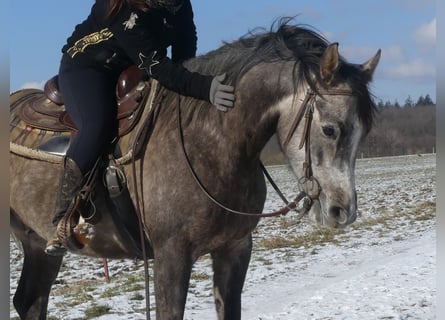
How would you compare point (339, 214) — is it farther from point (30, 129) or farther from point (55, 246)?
point (30, 129)

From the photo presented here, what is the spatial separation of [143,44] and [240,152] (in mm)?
805

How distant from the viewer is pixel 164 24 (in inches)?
132

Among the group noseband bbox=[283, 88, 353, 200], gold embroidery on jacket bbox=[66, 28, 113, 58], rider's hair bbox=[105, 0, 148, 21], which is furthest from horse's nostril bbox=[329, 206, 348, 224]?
gold embroidery on jacket bbox=[66, 28, 113, 58]

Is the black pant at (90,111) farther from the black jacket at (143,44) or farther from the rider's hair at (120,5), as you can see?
the rider's hair at (120,5)

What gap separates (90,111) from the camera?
10.7 ft

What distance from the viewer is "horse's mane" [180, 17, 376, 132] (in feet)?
9.09

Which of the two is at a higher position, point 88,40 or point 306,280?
point 88,40

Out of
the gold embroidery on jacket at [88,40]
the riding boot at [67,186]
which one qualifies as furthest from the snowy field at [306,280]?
the gold embroidery on jacket at [88,40]

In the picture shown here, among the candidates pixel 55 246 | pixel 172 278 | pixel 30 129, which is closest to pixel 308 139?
pixel 172 278

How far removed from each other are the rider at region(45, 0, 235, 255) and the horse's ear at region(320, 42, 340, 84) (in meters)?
0.52

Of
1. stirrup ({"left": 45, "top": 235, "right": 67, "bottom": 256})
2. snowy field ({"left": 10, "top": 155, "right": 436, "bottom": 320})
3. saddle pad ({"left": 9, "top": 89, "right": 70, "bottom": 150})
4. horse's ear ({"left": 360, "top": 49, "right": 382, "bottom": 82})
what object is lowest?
snowy field ({"left": 10, "top": 155, "right": 436, "bottom": 320})

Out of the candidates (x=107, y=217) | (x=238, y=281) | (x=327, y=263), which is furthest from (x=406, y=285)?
(x=107, y=217)

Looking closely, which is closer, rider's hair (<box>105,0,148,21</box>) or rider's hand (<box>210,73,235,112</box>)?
rider's hand (<box>210,73,235,112</box>)

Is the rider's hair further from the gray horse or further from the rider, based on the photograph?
the gray horse
